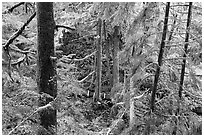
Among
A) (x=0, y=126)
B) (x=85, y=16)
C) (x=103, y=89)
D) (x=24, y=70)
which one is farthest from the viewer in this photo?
(x=103, y=89)

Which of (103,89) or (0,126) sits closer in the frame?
(0,126)

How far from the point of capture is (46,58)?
10.4ft

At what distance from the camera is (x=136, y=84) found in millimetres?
2795

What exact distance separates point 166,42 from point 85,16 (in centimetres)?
523

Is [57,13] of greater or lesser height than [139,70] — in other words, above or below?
above

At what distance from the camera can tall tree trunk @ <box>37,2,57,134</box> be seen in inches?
122

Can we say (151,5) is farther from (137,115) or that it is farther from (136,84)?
(137,115)

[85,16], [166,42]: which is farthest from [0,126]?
[85,16]

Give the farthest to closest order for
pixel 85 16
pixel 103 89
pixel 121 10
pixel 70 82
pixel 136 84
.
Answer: pixel 103 89 < pixel 85 16 < pixel 70 82 < pixel 136 84 < pixel 121 10

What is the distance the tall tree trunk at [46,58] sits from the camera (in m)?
3.09

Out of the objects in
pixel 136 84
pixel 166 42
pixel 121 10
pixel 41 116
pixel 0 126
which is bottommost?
pixel 41 116

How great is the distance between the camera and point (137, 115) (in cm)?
288

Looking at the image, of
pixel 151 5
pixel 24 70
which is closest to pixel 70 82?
pixel 24 70

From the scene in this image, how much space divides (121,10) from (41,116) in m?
1.90
